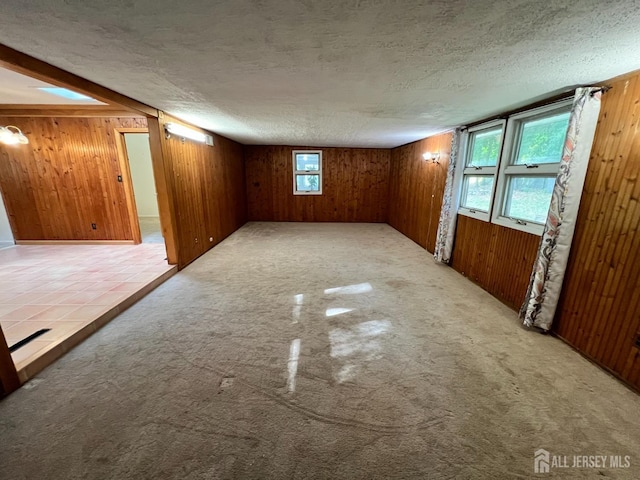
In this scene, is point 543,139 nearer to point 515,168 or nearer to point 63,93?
point 515,168

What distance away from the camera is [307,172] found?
736cm

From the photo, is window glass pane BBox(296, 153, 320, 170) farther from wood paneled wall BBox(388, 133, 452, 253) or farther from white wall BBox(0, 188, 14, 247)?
white wall BBox(0, 188, 14, 247)

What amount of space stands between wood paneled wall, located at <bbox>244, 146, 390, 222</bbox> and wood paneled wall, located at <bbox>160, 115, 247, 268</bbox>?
81cm

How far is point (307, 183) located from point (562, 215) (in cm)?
603

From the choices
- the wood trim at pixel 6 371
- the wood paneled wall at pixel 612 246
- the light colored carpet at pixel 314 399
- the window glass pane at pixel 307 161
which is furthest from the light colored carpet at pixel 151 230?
the wood paneled wall at pixel 612 246

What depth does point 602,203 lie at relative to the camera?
1.96 metres

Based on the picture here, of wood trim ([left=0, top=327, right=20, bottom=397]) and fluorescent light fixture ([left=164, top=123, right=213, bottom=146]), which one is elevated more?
fluorescent light fixture ([left=164, top=123, right=213, bottom=146])

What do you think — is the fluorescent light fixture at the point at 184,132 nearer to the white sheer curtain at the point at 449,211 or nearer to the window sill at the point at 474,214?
the white sheer curtain at the point at 449,211

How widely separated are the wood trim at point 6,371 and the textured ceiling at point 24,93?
2.41m

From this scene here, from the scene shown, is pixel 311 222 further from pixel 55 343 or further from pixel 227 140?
pixel 55 343

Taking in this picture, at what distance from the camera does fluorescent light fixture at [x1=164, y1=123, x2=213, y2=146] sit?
3444mm

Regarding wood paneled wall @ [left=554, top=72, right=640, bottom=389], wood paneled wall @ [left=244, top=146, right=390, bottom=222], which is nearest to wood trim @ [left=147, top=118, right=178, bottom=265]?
wood paneled wall @ [left=244, top=146, right=390, bottom=222]

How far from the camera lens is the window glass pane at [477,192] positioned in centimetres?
340

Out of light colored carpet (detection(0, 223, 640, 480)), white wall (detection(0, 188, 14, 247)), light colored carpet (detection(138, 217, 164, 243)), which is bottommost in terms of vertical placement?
light colored carpet (detection(0, 223, 640, 480))
